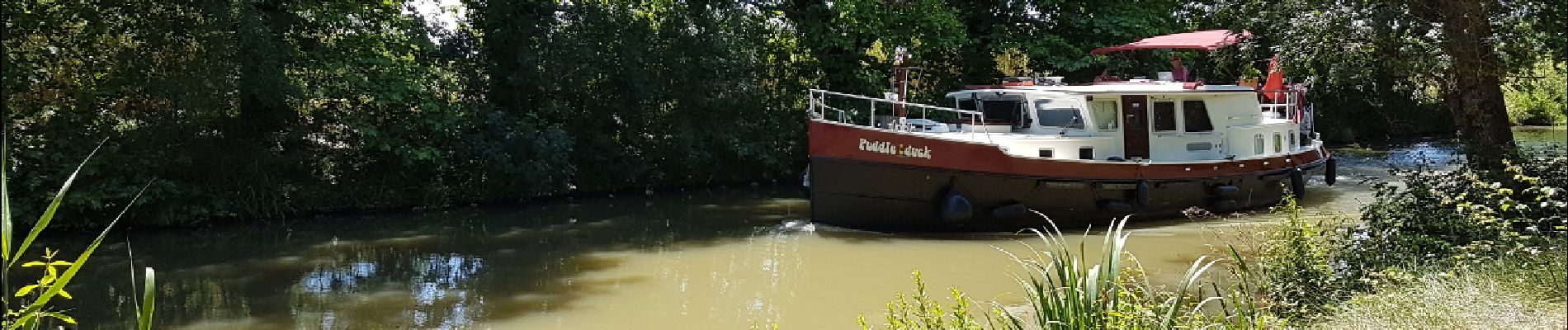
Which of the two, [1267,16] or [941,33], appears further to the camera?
[941,33]

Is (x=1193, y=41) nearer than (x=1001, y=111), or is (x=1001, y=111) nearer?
(x=1001, y=111)

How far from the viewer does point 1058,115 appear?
45.3 feet

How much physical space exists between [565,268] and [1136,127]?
724cm

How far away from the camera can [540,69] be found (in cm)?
1777

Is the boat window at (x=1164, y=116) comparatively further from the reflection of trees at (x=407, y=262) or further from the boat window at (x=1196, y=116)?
the reflection of trees at (x=407, y=262)

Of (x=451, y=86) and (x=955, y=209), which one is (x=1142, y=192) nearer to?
(x=955, y=209)

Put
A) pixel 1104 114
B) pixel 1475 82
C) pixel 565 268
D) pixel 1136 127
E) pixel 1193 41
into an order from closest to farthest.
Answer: pixel 1475 82 < pixel 565 268 < pixel 1104 114 < pixel 1136 127 < pixel 1193 41

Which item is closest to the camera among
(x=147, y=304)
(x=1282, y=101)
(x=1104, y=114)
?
(x=147, y=304)

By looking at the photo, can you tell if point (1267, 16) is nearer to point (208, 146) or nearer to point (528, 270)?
point (528, 270)

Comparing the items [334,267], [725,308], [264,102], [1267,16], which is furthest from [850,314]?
[264,102]

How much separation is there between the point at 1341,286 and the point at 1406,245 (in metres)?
1.01

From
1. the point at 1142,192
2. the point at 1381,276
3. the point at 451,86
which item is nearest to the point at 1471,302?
the point at 1381,276

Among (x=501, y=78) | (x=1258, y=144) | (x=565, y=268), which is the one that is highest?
(x=501, y=78)

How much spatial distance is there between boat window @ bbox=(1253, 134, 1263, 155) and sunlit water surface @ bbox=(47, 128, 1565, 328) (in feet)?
3.47
